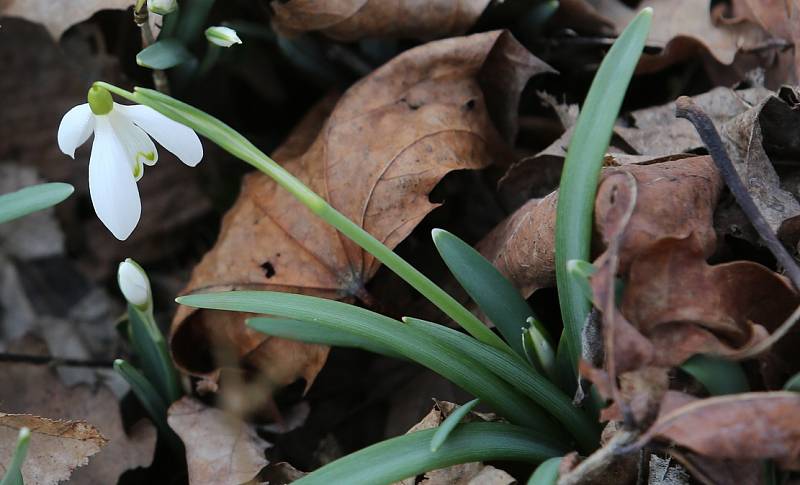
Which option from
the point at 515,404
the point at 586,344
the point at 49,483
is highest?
the point at 586,344

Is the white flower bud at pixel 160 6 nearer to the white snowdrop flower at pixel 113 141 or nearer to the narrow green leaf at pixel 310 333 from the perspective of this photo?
the white snowdrop flower at pixel 113 141

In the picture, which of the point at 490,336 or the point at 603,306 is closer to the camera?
the point at 603,306

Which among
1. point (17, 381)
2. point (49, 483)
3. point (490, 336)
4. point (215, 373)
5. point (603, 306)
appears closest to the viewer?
point (603, 306)

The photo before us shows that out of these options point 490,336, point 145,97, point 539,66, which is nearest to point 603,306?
point 490,336

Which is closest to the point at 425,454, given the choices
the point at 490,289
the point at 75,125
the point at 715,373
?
the point at 490,289

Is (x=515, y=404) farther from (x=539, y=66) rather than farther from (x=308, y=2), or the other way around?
(x=308, y=2)

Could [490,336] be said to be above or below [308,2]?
below

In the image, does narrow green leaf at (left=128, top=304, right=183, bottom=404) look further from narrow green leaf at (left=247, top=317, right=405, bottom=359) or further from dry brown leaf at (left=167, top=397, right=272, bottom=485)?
narrow green leaf at (left=247, top=317, right=405, bottom=359)

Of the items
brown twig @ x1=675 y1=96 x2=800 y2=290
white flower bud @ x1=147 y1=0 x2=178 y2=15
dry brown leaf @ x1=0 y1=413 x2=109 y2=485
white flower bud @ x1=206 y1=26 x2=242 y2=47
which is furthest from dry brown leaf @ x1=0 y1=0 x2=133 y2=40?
brown twig @ x1=675 y1=96 x2=800 y2=290
